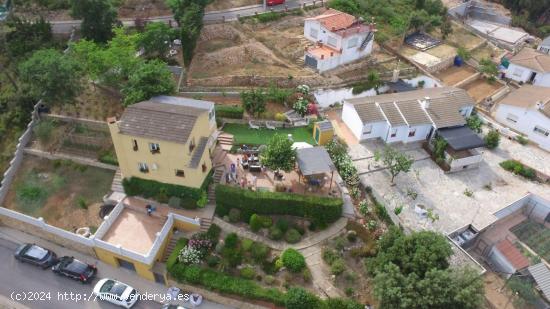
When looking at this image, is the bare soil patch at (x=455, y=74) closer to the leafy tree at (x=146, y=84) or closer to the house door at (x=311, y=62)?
the house door at (x=311, y=62)

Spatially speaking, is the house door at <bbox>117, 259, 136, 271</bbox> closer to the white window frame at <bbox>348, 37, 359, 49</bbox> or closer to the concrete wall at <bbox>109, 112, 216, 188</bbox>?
the concrete wall at <bbox>109, 112, 216, 188</bbox>

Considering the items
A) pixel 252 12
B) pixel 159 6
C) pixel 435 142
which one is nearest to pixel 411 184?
pixel 435 142

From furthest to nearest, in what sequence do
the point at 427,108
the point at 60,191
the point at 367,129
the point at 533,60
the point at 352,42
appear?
the point at 533,60
the point at 352,42
the point at 427,108
the point at 367,129
the point at 60,191

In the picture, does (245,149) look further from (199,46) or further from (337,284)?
(199,46)

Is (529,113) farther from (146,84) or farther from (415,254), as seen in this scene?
(146,84)

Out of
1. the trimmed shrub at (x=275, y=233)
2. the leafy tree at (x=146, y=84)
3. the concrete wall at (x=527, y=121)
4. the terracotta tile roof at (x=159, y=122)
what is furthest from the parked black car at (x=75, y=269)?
the concrete wall at (x=527, y=121)

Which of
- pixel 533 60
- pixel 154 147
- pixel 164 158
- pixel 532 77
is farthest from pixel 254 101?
pixel 533 60
